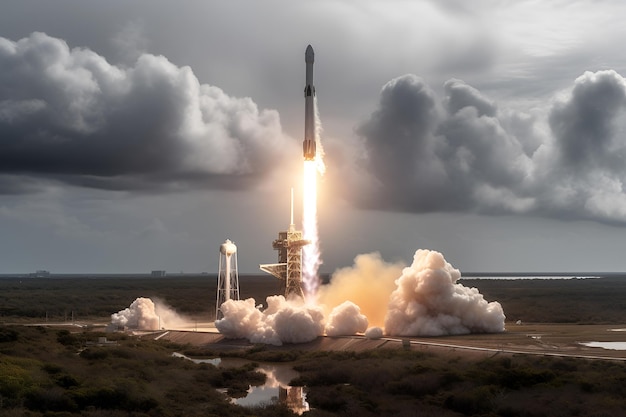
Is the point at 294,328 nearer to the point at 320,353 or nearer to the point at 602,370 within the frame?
the point at 320,353

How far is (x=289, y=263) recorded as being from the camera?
275ft

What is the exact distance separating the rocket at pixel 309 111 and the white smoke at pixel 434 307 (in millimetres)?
15476

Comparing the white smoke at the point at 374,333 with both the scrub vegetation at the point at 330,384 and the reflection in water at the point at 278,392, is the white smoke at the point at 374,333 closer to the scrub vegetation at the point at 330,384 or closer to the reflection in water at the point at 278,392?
the scrub vegetation at the point at 330,384

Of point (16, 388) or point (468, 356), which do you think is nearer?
point (16, 388)

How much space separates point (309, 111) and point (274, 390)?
29.5m

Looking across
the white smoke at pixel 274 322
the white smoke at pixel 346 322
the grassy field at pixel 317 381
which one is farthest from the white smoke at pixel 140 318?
the white smoke at pixel 346 322

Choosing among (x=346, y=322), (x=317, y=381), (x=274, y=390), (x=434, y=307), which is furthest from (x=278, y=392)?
(x=434, y=307)

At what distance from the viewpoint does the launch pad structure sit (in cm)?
8338

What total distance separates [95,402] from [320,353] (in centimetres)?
2650

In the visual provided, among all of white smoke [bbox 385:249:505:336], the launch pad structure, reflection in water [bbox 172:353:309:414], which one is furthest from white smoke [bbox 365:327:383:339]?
the launch pad structure

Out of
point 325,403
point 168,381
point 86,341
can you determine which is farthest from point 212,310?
point 325,403

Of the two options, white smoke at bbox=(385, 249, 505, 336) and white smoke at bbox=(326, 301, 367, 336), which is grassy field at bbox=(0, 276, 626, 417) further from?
white smoke at bbox=(326, 301, 367, 336)

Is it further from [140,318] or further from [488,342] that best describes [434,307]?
[140,318]

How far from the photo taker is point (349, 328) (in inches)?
3031
